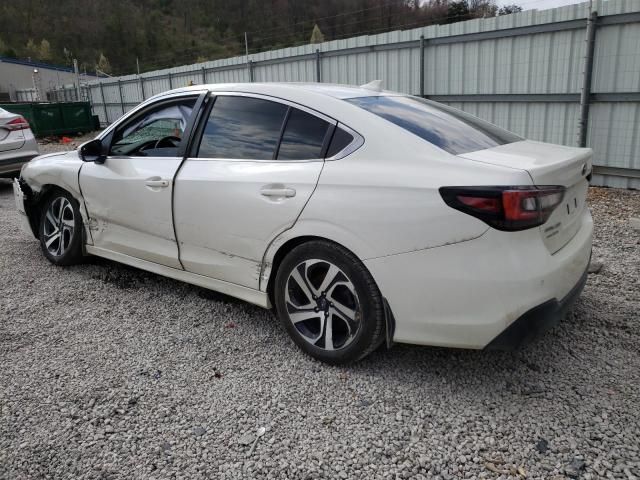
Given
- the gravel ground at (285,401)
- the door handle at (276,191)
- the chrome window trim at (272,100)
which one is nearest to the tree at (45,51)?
the chrome window trim at (272,100)

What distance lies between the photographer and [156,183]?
3.59m

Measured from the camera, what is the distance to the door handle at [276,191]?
114 inches

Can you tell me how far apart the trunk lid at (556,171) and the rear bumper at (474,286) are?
9cm

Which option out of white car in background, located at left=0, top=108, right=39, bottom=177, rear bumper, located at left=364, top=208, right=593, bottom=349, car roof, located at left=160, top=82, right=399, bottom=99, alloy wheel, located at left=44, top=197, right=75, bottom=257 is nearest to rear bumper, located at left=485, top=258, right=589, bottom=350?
rear bumper, located at left=364, top=208, right=593, bottom=349

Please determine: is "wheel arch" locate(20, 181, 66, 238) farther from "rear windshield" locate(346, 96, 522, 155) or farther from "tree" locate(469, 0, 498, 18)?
"tree" locate(469, 0, 498, 18)

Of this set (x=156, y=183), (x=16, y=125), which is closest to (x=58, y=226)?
(x=156, y=183)

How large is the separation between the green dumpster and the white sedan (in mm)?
18037

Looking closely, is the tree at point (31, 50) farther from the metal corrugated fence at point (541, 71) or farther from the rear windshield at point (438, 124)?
the rear windshield at point (438, 124)

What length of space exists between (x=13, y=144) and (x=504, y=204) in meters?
8.51

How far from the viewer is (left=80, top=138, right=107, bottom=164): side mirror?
13.5ft

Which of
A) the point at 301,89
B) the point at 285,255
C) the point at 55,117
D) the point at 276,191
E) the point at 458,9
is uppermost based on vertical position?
the point at 458,9

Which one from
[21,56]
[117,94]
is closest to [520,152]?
[117,94]

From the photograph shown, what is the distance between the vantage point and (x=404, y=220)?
8.20 feet

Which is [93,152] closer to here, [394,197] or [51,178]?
[51,178]
